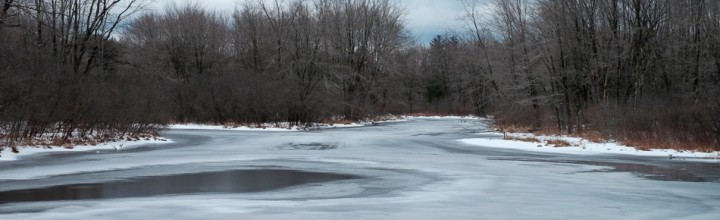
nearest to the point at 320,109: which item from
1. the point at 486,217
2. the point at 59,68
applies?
the point at 59,68

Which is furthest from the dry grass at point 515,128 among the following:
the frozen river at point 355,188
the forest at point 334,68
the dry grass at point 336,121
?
the frozen river at point 355,188

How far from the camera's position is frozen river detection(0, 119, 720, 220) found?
887 centimetres

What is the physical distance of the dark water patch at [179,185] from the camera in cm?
1051

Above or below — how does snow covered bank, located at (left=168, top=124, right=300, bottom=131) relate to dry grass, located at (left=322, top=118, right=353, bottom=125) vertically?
below

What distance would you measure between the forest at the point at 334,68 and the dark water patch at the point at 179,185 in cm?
500

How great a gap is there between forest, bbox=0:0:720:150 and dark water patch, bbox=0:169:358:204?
16.4ft

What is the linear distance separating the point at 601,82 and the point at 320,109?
24.7 metres

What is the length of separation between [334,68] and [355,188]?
49223mm

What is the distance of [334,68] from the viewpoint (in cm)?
6056

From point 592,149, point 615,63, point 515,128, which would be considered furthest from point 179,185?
point 515,128

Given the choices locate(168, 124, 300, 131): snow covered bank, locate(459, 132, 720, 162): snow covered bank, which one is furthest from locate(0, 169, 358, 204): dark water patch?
locate(168, 124, 300, 131): snow covered bank

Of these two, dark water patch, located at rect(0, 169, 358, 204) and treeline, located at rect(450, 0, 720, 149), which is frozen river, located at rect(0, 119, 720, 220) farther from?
treeline, located at rect(450, 0, 720, 149)

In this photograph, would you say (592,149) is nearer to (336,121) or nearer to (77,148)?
(77,148)

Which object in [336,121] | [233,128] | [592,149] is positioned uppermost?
[336,121]
